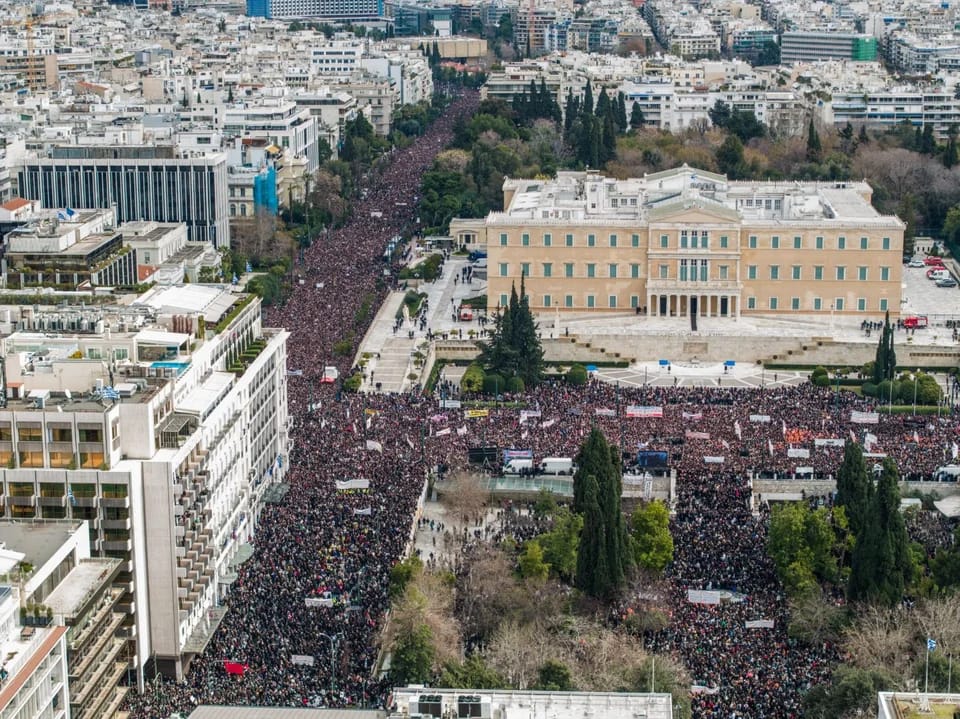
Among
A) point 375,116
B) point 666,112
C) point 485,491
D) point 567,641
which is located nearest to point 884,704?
point 567,641

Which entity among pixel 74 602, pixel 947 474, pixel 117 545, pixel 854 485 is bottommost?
pixel 947 474

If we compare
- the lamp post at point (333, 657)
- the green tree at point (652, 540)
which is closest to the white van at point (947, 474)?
the green tree at point (652, 540)

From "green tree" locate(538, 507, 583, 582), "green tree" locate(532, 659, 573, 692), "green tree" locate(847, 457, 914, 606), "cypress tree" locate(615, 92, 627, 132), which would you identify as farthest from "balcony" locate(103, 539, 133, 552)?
"cypress tree" locate(615, 92, 627, 132)

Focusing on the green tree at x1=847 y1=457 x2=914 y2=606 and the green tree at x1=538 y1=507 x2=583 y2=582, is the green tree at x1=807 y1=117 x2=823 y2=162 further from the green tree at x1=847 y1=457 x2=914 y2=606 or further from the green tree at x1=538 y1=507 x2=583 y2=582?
the green tree at x1=847 y1=457 x2=914 y2=606

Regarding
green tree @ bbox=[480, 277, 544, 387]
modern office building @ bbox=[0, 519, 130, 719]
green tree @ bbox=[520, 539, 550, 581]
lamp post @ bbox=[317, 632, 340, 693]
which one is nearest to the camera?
modern office building @ bbox=[0, 519, 130, 719]

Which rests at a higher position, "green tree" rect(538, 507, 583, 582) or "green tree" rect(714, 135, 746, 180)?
"green tree" rect(714, 135, 746, 180)

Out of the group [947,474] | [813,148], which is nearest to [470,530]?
[947,474]

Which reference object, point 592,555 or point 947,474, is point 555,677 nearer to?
point 592,555
